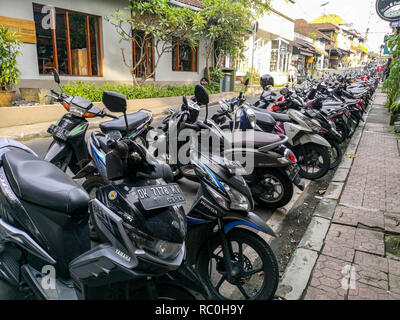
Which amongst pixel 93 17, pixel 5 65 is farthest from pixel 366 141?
pixel 93 17

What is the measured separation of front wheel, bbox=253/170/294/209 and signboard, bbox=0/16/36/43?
8465 mm

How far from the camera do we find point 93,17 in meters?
11.3

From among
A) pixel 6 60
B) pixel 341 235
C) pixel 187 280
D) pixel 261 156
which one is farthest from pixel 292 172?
pixel 6 60

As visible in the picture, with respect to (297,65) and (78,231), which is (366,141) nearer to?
(78,231)

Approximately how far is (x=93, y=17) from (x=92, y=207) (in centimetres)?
1131

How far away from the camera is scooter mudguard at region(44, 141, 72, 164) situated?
12.7 ft

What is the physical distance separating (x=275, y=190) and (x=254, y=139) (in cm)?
74

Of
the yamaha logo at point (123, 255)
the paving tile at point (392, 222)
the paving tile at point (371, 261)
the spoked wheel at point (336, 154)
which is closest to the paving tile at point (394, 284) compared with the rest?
the paving tile at point (371, 261)

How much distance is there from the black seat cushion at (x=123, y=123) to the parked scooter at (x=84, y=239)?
6.33 ft

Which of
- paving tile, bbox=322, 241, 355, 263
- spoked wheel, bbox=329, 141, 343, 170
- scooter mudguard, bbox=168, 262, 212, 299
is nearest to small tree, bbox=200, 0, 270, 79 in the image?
spoked wheel, bbox=329, 141, 343, 170

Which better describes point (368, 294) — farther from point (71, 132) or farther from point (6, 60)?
point (6, 60)

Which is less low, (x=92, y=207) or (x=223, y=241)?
(x=92, y=207)

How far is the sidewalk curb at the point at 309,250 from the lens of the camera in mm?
2586

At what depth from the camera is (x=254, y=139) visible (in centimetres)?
384
